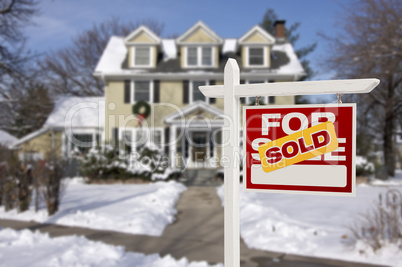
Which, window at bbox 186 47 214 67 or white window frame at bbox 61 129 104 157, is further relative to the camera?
white window frame at bbox 61 129 104 157

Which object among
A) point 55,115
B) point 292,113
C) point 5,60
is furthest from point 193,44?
point 292,113

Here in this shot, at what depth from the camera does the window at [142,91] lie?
16.5 m

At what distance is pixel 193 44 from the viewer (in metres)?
17.0

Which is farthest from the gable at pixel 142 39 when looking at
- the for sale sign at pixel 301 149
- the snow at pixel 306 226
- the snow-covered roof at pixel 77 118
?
the for sale sign at pixel 301 149

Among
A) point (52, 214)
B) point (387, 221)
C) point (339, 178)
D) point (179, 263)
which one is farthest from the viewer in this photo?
point (52, 214)

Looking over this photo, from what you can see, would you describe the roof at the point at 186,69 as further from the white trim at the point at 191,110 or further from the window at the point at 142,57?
the white trim at the point at 191,110

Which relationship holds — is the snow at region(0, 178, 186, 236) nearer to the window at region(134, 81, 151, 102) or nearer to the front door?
the front door

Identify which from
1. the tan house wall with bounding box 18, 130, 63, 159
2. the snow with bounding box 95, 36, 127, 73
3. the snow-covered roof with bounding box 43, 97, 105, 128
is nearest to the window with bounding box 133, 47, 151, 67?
the snow with bounding box 95, 36, 127, 73

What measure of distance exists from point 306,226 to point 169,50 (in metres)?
13.8

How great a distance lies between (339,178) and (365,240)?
3.58 meters

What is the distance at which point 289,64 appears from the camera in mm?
17094

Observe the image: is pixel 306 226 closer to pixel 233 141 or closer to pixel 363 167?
pixel 233 141

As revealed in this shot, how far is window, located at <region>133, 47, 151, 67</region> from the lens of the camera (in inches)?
668

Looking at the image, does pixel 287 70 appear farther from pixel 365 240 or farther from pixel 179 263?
pixel 179 263
